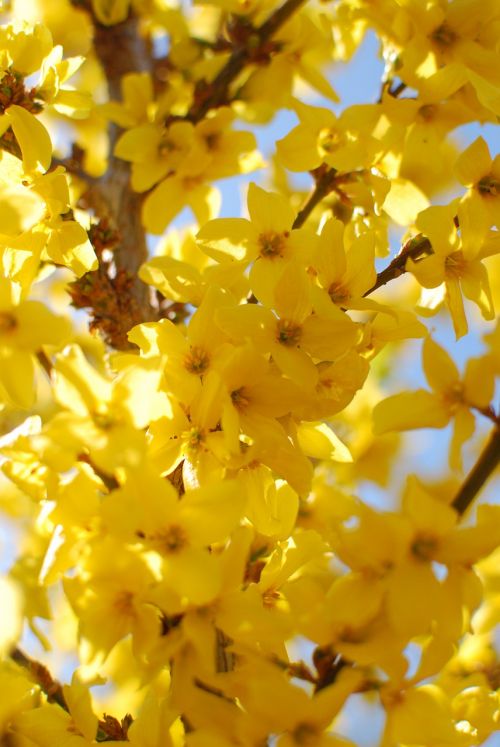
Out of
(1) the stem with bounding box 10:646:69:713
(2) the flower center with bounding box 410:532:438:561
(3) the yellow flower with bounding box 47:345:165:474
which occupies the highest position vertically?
(3) the yellow flower with bounding box 47:345:165:474

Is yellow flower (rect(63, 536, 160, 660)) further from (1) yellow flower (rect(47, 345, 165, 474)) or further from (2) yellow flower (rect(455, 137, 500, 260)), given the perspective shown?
(2) yellow flower (rect(455, 137, 500, 260))

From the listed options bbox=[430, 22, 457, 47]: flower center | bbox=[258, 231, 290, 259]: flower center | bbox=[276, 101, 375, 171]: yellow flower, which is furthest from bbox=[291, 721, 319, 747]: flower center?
bbox=[430, 22, 457, 47]: flower center

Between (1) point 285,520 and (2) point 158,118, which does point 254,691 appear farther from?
(2) point 158,118

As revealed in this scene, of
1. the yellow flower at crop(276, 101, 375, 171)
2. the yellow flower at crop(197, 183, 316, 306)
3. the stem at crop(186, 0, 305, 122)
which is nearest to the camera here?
the yellow flower at crop(197, 183, 316, 306)

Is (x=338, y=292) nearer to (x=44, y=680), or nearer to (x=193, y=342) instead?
(x=193, y=342)

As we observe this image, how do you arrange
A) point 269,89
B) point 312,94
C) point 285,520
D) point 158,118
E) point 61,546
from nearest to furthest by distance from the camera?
point 61,546 < point 285,520 < point 158,118 < point 269,89 < point 312,94

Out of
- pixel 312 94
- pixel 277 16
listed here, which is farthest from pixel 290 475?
pixel 312 94

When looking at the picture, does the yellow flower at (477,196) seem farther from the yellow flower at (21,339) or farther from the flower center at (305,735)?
the flower center at (305,735)
